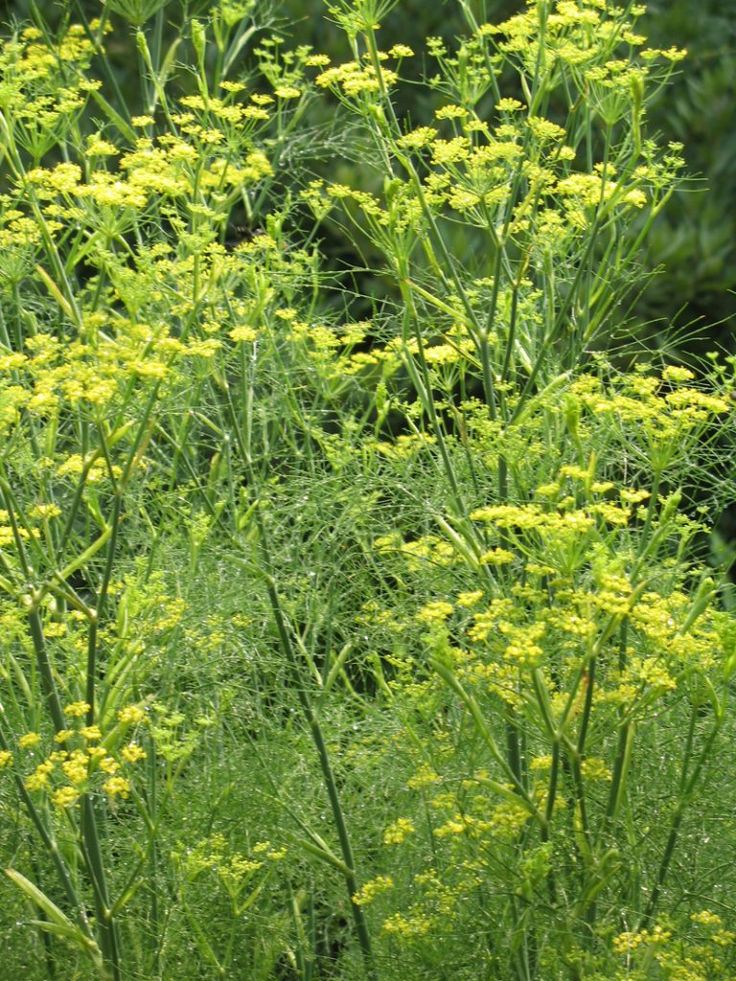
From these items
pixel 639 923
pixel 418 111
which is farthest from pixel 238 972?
pixel 418 111

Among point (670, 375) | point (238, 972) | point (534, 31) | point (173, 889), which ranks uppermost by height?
point (534, 31)

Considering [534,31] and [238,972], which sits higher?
[534,31]

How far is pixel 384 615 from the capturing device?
2.90 metres

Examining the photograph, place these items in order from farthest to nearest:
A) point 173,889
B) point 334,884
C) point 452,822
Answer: point 334,884 → point 173,889 → point 452,822

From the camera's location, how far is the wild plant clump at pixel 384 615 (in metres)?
2.50

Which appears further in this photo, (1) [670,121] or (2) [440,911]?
(1) [670,121]

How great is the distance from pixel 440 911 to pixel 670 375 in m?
0.96

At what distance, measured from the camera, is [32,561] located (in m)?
2.69

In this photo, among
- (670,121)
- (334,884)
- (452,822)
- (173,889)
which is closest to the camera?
(452,822)

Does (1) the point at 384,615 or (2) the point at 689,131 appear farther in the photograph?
(2) the point at 689,131

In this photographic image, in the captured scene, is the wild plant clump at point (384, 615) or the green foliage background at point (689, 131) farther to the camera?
the green foliage background at point (689, 131)

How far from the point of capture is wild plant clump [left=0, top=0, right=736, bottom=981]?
8.19 ft

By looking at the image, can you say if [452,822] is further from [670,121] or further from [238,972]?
[670,121]

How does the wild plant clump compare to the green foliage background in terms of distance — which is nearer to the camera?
the wild plant clump
